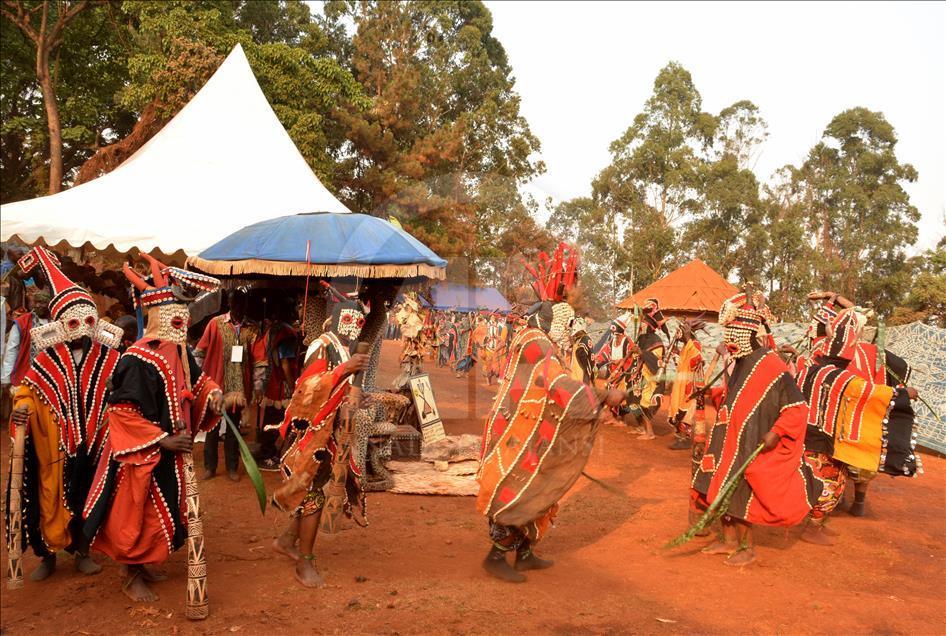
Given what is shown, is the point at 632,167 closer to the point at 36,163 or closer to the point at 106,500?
the point at 36,163

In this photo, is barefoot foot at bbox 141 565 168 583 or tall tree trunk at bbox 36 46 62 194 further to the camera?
tall tree trunk at bbox 36 46 62 194

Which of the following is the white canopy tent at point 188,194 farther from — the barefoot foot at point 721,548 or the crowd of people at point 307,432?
the barefoot foot at point 721,548

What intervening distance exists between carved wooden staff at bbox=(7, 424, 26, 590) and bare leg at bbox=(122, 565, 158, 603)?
0.72 m

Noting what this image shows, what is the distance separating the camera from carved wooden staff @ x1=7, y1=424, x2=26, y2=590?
15.6 feet

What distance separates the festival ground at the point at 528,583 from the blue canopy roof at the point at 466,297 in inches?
943

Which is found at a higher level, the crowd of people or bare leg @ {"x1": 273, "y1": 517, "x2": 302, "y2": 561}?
the crowd of people

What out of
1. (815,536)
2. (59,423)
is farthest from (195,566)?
(815,536)

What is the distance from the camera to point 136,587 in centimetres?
469

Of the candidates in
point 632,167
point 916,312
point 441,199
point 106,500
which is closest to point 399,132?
point 441,199

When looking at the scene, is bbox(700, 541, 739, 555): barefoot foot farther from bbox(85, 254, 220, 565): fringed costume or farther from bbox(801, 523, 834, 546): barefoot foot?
bbox(85, 254, 220, 565): fringed costume

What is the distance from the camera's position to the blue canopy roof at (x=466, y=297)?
3225cm

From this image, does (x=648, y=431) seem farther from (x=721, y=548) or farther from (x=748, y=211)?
(x=748, y=211)

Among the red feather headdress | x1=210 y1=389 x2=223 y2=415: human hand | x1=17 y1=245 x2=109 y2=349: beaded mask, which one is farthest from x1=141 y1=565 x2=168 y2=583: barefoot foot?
the red feather headdress

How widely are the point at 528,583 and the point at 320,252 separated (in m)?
4.39
